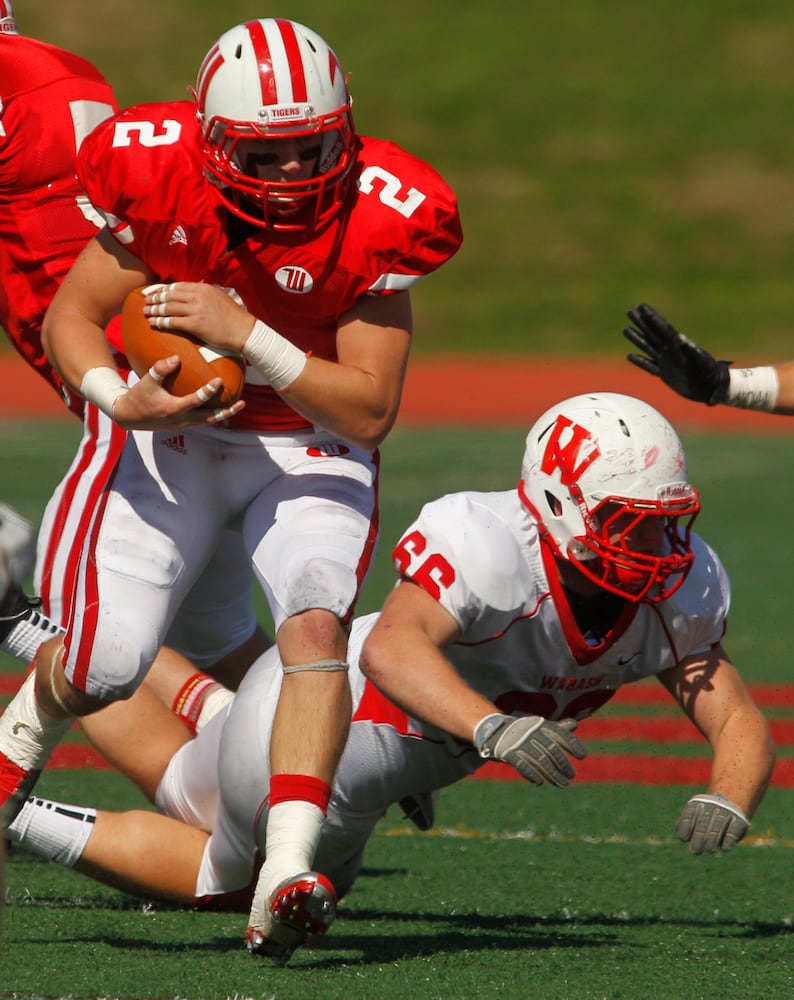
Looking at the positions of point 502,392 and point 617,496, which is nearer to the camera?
point 617,496

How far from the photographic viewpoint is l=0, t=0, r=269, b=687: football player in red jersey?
193 inches

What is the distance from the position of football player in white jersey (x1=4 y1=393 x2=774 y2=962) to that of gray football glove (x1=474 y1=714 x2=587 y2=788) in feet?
0.03

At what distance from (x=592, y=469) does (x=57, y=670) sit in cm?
123

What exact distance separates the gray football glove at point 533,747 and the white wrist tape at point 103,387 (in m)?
1.09

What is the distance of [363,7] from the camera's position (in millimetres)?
29453

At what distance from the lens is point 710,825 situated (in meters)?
3.53

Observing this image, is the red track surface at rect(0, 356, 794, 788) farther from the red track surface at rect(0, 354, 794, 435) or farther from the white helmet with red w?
the white helmet with red w

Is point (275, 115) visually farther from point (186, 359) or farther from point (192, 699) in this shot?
point (192, 699)

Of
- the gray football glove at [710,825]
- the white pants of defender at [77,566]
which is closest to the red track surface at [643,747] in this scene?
the white pants of defender at [77,566]

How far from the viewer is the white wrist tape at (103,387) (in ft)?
12.5

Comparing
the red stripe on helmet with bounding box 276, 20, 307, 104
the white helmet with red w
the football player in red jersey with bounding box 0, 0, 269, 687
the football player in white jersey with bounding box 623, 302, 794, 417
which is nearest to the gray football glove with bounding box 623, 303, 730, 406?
the football player in white jersey with bounding box 623, 302, 794, 417

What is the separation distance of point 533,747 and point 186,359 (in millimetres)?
1126

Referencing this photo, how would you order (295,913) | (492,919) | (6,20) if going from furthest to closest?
(6,20) < (492,919) < (295,913)

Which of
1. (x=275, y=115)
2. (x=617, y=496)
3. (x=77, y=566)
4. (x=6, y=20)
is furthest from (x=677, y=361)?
(x=6, y=20)
